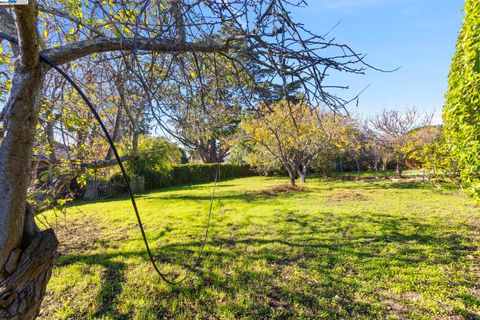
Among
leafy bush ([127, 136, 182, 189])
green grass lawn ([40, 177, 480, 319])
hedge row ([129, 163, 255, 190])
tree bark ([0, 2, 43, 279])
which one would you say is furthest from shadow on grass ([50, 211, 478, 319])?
hedge row ([129, 163, 255, 190])

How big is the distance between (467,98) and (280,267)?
3106 mm

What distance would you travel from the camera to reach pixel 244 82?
2.41m

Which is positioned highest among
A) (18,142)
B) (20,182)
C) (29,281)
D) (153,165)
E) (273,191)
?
Result: (153,165)

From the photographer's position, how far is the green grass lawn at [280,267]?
2.52 m

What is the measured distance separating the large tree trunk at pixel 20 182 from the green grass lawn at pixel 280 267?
59.1 inches

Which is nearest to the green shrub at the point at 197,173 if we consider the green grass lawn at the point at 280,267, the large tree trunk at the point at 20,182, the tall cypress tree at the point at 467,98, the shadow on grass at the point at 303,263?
the green grass lawn at the point at 280,267

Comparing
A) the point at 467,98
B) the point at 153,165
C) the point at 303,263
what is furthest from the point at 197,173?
the point at 467,98

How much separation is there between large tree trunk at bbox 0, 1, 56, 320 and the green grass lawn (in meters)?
1.50

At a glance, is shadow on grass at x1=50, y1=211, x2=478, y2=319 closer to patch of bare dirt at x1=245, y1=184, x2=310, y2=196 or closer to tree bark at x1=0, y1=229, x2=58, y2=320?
tree bark at x1=0, y1=229, x2=58, y2=320

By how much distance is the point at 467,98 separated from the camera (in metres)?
3.00

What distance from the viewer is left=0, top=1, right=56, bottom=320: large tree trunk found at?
117 centimetres

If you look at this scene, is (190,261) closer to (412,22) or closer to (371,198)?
(412,22)

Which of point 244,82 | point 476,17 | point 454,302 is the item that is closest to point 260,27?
point 244,82

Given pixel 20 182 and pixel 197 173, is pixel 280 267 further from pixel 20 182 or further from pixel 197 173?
pixel 197 173
